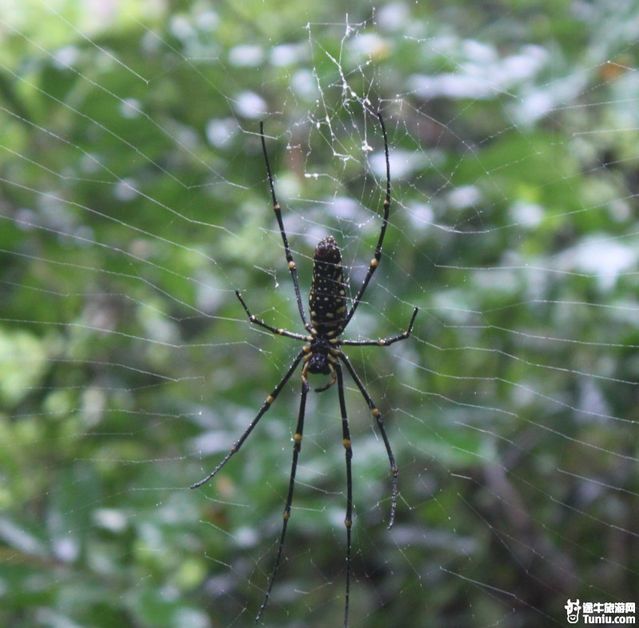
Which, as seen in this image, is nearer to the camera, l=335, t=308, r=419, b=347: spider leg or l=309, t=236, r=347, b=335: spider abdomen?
l=309, t=236, r=347, b=335: spider abdomen

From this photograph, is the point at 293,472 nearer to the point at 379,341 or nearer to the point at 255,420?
the point at 255,420

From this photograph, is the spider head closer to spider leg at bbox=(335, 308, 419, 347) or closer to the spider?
the spider

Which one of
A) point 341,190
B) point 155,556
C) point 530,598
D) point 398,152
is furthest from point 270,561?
point 398,152

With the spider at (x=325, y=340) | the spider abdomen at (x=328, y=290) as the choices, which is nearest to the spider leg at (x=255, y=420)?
the spider at (x=325, y=340)

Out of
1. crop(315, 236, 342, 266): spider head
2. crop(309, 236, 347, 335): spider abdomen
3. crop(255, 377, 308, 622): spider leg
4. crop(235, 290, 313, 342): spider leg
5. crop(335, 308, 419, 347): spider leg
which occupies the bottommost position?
crop(255, 377, 308, 622): spider leg

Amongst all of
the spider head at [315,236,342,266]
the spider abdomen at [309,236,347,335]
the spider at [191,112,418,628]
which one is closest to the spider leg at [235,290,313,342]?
the spider at [191,112,418,628]

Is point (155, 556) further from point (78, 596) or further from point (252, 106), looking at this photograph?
point (252, 106)

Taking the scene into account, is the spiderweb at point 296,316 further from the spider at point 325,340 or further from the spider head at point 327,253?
the spider head at point 327,253
